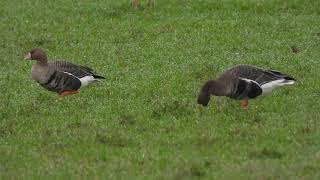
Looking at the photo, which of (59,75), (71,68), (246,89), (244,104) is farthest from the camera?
(71,68)

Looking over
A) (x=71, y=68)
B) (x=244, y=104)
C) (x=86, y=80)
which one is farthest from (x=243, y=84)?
(x=71, y=68)

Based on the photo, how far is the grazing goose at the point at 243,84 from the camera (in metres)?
13.3

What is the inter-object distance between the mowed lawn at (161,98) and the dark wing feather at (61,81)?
29 cm

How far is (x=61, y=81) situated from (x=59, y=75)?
13cm

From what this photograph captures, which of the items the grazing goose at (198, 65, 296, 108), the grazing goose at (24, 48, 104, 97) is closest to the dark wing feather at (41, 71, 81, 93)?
the grazing goose at (24, 48, 104, 97)

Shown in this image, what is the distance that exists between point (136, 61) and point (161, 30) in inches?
135

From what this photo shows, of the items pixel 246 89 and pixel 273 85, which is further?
pixel 273 85

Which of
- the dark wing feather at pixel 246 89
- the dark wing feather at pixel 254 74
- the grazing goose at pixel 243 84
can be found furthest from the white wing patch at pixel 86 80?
the dark wing feather at pixel 246 89

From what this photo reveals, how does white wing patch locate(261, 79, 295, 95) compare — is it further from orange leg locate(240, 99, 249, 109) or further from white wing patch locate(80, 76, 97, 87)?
white wing patch locate(80, 76, 97, 87)

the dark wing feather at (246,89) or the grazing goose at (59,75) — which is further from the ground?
the dark wing feather at (246,89)

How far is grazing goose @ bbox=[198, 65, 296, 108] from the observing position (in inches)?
524

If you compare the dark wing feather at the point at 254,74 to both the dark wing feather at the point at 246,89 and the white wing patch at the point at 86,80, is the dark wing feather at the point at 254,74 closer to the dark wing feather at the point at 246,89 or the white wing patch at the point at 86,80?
the dark wing feather at the point at 246,89

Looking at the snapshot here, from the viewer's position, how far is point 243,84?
1338 cm

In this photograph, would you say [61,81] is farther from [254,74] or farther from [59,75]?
[254,74]
